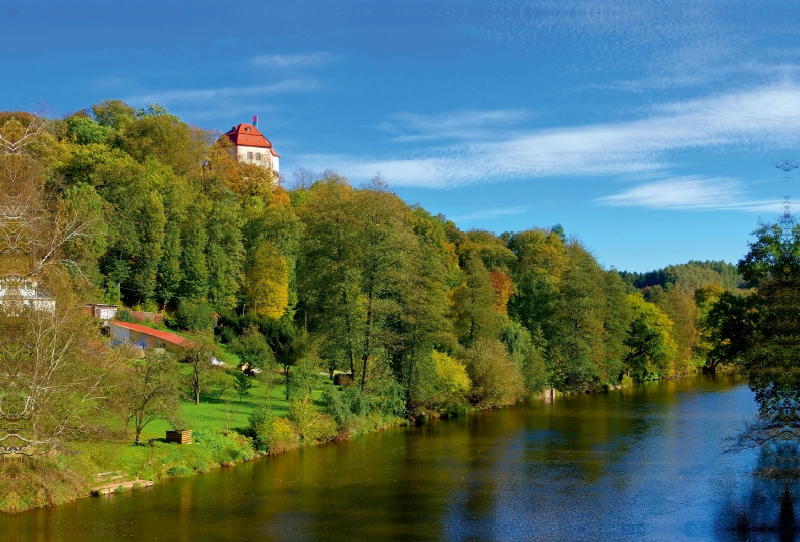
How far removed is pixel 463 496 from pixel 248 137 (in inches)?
3549

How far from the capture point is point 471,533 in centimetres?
2166

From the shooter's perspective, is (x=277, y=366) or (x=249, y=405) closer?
(x=249, y=405)

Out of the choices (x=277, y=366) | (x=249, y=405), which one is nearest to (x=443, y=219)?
(x=277, y=366)

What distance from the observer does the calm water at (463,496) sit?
70.8 feet

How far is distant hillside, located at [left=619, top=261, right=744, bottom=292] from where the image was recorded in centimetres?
16712

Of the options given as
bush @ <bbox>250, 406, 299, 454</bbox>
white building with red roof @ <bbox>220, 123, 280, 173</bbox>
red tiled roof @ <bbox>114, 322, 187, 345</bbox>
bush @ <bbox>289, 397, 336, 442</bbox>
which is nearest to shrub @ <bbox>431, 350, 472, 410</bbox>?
bush @ <bbox>289, 397, 336, 442</bbox>

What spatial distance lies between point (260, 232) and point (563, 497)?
51253 mm

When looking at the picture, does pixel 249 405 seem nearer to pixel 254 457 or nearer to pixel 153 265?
pixel 254 457

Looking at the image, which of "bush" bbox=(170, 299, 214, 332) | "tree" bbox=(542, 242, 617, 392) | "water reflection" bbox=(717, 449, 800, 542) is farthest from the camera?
"tree" bbox=(542, 242, 617, 392)

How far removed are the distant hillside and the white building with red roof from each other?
90.0 meters

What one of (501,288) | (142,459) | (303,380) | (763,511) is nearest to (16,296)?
(142,459)

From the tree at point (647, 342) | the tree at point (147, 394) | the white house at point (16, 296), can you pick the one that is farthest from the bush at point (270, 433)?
the tree at point (647, 342)

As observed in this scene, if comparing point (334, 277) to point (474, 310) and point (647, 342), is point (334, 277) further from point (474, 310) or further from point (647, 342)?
point (647, 342)

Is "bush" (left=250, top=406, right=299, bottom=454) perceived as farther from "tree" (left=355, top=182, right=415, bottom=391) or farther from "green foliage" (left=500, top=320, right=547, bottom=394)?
"green foliage" (left=500, top=320, right=547, bottom=394)
